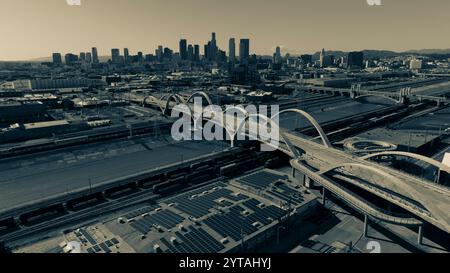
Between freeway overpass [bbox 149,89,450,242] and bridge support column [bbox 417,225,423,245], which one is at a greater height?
freeway overpass [bbox 149,89,450,242]

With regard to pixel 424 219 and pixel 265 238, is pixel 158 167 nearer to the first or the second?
Answer: pixel 265 238

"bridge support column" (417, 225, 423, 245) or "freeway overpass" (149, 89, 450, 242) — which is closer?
"freeway overpass" (149, 89, 450, 242)

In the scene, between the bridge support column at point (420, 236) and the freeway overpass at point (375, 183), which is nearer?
the freeway overpass at point (375, 183)

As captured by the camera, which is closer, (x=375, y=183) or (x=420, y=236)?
(x=420, y=236)

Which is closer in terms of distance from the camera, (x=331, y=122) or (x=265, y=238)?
(x=265, y=238)

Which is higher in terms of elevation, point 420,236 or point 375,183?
point 375,183

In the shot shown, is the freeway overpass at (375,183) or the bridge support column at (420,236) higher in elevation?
the freeway overpass at (375,183)
